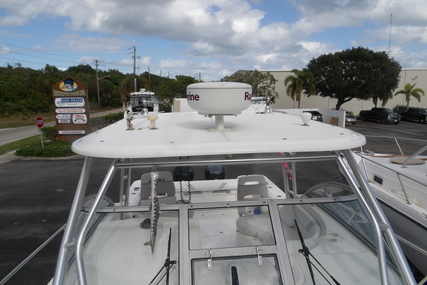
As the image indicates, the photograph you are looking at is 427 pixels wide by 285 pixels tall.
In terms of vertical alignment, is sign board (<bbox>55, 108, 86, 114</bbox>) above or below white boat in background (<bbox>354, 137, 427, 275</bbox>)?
above

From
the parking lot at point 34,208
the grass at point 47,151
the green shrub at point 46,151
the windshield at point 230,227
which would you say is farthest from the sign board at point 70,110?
the windshield at point 230,227

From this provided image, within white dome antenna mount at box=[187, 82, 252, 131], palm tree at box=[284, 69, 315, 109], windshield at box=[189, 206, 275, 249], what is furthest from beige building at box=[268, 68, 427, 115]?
white dome antenna mount at box=[187, 82, 252, 131]

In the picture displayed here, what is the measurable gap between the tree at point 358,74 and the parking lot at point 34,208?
23985 mm

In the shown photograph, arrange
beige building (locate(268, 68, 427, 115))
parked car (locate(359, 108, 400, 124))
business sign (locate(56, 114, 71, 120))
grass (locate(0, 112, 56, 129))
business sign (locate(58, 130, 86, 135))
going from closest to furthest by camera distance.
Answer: business sign (locate(56, 114, 71, 120)), business sign (locate(58, 130, 86, 135)), grass (locate(0, 112, 56, 129)), parked car (locate(359, 108, 400, 124)), beige building (locate(268, 68, 427, 115))

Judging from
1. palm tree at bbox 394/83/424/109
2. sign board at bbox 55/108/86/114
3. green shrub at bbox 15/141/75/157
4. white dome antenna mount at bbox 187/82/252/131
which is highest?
palm tree at bbox 394/83/424/109

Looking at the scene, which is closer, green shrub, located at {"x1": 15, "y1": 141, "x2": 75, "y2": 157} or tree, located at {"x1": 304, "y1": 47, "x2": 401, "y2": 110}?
green shrub, located at {"x1": 15, "y1": 141, "x2": 75, "y2": 157}

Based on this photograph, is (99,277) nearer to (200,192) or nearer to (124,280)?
(124,280)

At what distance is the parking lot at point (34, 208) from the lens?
15.5 ft

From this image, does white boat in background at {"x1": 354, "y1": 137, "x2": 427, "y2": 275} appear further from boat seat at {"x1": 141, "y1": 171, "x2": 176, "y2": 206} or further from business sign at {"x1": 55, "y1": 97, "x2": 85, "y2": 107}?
business sign at {"x1": 55, "y1": 97, "x2": 85, "y2": 107}

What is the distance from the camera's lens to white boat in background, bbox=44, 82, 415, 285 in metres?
1.96

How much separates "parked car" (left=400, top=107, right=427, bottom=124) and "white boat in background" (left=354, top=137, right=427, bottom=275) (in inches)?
1054

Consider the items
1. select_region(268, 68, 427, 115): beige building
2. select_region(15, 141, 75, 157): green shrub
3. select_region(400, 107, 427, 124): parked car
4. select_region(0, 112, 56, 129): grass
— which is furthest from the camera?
select_region(268, 68, 427, 115): beige building

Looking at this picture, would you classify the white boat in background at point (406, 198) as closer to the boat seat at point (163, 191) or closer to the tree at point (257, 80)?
the boat seat at point (163, 191)

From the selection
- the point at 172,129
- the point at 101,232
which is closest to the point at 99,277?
the point at 101,232
